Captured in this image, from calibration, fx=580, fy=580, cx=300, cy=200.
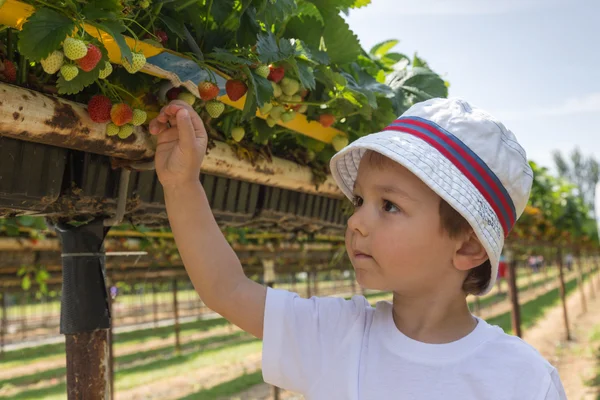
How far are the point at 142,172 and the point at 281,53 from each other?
24.2 inches

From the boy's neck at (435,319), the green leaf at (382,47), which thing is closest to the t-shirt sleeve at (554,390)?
the boy's neck at (435,319)

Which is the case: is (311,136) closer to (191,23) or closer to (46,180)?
(191,23)

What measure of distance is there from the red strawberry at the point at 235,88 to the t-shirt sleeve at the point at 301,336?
0.46m

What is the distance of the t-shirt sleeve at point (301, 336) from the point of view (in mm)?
1315

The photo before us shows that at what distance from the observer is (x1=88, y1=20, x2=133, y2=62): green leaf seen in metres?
0.93

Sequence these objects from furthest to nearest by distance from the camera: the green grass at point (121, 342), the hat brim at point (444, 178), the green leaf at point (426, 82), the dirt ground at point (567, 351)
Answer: the green grass at point (121, 342), the dirt ground at point (567, 351), the green leaf at point (426, 82), the hat brim at point (444, 178)

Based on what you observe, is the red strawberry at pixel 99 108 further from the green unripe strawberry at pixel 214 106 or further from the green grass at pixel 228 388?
the green grass at pixel 228 388

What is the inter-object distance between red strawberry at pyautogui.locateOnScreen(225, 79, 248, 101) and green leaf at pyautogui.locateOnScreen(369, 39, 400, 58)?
3.88ft

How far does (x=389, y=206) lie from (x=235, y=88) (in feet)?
1.42

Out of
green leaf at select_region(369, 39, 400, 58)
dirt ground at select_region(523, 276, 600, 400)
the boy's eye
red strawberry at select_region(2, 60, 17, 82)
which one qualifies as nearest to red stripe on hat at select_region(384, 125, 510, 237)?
the boy's eye

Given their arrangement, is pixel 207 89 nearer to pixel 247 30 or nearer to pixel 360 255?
pixel 247 30

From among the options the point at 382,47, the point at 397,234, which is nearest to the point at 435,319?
the point at 397,234

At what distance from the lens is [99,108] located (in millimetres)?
1207

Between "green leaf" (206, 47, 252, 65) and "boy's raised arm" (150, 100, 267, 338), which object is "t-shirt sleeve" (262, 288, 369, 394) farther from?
"green leaf" (206, 47, 252, 65)
